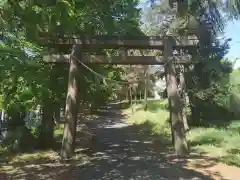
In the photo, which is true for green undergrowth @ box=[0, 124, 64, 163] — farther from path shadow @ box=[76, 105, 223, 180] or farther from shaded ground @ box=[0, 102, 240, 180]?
path shadow @ box=[76, 105, 223, 180]

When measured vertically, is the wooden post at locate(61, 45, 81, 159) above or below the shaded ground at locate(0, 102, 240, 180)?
above

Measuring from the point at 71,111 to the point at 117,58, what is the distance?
2.29 meters

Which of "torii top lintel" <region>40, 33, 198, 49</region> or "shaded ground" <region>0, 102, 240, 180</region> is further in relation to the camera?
"torii top lintel" <region>40, 33, 198, 49</region>

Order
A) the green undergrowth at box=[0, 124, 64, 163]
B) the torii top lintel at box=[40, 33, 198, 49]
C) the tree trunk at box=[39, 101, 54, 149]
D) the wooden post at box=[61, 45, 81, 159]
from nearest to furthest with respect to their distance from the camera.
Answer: the wooden post at box=[61, 45, 81, 159] < the green undergrowth at box=[0, 124, 64, 163] < the torii top lintel at box=[40, 33, 198, 49] < the tree trunk at box=[39, 101, 54, 149]

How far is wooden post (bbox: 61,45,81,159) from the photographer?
9.20 metres

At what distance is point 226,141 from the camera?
1148cm

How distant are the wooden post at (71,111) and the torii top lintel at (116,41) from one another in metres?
0.35

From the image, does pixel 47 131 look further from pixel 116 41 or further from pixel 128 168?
pixel 128 168

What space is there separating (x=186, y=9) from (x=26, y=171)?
5638 mm

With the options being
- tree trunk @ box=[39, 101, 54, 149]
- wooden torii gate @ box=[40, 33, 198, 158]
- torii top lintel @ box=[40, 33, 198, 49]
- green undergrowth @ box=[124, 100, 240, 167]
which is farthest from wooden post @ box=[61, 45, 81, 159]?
green undergrowth @ box=[124, 100, 240, 167]

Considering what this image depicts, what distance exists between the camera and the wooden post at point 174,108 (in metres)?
9.59

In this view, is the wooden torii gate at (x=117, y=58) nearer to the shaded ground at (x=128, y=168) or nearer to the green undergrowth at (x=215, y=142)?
the shaded ground at (x=128, y=168)

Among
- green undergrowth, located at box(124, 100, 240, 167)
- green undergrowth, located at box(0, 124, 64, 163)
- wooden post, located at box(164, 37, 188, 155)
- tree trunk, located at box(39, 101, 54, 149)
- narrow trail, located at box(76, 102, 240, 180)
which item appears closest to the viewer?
narrow trail, located at box(76, 102, 240, 180)

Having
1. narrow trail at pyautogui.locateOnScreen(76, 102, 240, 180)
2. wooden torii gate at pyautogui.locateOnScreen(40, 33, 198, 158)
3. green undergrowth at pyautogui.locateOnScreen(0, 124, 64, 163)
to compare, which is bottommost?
narrow trail at pyautogui.locateOnScreen(76, 102, 240, 180)
